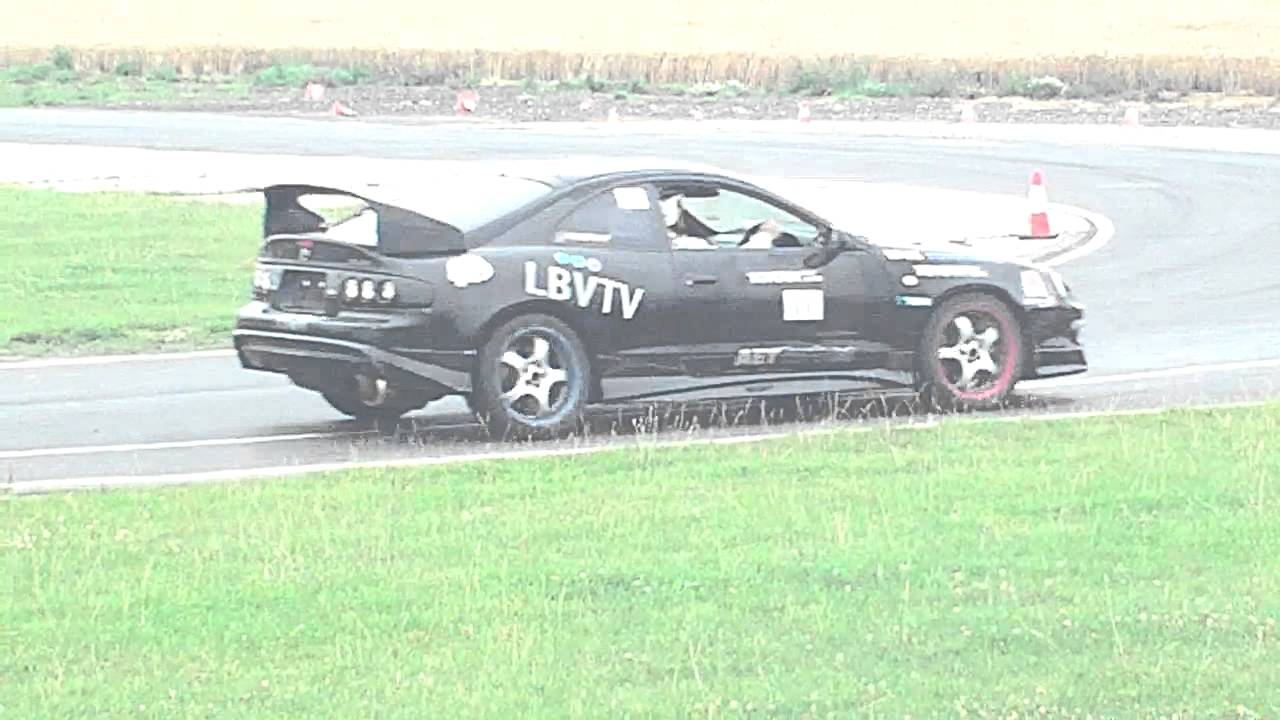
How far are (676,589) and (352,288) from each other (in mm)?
4964

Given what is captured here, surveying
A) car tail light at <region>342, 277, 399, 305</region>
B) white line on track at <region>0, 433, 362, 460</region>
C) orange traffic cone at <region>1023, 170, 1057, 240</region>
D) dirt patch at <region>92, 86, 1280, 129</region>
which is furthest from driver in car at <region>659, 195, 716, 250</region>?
dirt patch at <region>92, 86, 1280, 129</region>

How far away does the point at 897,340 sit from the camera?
14500 millimetres

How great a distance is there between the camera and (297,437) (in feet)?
45.5

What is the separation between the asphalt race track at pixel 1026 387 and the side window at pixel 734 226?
1.01 metres

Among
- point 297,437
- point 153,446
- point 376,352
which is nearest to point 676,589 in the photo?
point 376,352

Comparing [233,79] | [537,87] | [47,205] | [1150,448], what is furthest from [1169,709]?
[233,79]

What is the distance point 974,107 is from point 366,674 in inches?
2066

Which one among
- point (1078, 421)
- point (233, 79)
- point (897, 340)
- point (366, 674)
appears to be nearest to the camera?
point (366, 674)

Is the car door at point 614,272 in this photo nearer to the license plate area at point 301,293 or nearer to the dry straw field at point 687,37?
the license plate area at point 301,293

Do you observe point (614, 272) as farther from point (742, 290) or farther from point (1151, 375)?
point (1151, 375)

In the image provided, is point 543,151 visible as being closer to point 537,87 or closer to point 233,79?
point 537,87

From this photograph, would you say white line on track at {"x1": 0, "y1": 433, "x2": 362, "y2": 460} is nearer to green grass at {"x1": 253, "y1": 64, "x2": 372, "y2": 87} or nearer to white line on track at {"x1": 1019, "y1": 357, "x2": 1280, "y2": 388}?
white line on track at {"x1": 1019, "y1": 357, "x2": 1280, "y2": 388}

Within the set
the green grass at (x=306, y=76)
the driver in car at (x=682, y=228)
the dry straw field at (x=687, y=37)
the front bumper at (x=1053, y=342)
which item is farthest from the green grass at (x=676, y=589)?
the green grass at (x=306, y=76)

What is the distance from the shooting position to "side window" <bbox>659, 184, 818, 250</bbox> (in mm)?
14266
